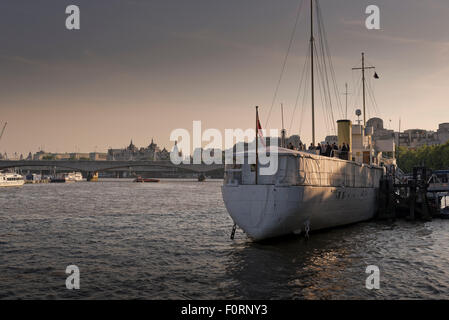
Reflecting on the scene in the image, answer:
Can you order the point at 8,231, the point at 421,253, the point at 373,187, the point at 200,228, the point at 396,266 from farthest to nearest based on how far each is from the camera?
the point at 373,187
the point at 200,228
the point at 8,231
the point at 421,253
the point at 396,266

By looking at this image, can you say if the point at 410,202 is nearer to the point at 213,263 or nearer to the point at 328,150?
the point at 328,150

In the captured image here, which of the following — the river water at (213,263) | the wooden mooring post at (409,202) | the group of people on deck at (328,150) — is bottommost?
the river water at (213,263)

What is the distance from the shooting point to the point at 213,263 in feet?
67.5

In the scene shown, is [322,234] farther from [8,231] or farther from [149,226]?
[8,231]

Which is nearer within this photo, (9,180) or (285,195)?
(285,195)

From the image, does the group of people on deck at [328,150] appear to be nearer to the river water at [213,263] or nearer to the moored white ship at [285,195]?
the moored white ship at [285,195]

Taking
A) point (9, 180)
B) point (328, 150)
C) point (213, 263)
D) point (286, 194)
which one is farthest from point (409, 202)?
point (9, 180)

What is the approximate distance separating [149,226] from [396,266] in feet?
70.9

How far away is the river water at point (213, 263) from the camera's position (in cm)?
1578

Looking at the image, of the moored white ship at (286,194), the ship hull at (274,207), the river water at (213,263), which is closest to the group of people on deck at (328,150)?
the moored white ship at (286,194)

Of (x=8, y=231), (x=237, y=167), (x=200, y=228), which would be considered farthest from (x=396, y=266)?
(x=8, y=231)

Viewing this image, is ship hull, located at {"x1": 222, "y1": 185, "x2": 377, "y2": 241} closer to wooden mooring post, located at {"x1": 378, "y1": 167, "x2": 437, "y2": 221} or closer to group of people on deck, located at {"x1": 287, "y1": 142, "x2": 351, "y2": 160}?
group of people on deck, located at {"x1": 287, "y1": 142, "x2": 351, "y2": 160}

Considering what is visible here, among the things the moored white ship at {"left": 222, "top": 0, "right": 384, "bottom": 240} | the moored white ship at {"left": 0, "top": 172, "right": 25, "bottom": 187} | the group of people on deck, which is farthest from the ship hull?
the moored white ship at {"left": 0, "top": 172, "right": 25, "bottom": 187}
